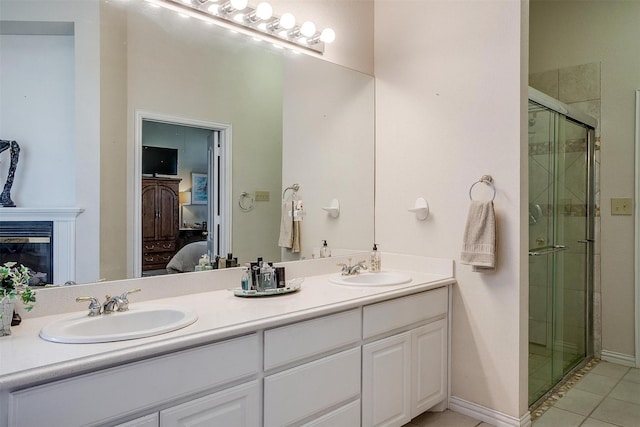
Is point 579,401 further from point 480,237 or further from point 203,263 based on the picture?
point 203,263

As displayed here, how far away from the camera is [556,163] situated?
256cm

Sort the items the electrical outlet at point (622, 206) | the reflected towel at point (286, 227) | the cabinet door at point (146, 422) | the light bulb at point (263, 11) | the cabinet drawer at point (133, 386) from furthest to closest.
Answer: the electrical outlet at point (622, 206), the reflected towel at point (286, 227), the light bulb at point (263, 11), the cabinet door at point (146, 422), the cabinet drawer at point (133, 386)

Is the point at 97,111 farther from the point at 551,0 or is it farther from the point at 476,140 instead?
the point at 551,0

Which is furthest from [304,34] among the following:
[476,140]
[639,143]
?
[639,143]

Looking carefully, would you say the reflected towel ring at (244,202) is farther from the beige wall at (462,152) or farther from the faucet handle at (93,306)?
the beige wall at (462,152)

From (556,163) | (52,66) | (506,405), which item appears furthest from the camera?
(556,163)

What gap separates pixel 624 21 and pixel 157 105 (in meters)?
3.20

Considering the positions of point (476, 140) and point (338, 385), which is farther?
point (476, 140)

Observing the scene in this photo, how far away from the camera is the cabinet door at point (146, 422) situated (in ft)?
3.66

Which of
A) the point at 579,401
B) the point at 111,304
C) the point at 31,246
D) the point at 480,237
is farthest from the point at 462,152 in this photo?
the point at 31,246

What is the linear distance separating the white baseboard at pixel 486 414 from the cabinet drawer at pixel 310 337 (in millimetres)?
935

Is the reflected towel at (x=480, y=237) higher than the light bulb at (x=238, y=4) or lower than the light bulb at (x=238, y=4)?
lower

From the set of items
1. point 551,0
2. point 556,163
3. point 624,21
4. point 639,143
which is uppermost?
point 551,0

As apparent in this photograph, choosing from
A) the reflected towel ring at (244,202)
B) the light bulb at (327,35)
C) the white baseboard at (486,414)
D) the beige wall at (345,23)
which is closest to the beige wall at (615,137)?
the white baseboard at (486,414)
